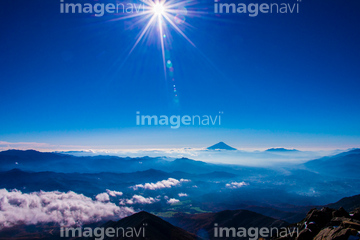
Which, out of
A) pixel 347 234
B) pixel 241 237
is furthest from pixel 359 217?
pixel 241 237

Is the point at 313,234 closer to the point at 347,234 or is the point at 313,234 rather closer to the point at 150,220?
the point at 347,234

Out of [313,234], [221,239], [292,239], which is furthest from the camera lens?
[221,239]

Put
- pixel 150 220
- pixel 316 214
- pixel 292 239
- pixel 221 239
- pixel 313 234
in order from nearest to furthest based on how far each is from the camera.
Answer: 1. pixel 313 234
2. pixel 292 239
3. pixel 316 214
4. pixel 150 220
5. pixel 221 239

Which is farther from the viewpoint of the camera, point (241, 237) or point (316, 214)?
point (241, 237)

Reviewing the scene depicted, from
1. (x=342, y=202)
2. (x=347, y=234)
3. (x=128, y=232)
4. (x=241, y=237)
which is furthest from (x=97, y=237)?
(x=342, y=202)

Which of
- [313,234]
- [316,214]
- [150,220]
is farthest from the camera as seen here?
[150,220]

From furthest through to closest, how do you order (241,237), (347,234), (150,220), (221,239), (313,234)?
(221,239), (241,237), (150,220), (313,234), (347,234)

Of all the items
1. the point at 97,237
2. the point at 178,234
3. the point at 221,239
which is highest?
the point at 178,234

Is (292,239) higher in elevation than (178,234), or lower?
higher

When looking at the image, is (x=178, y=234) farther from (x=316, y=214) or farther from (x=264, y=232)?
(x=316, y=214)
